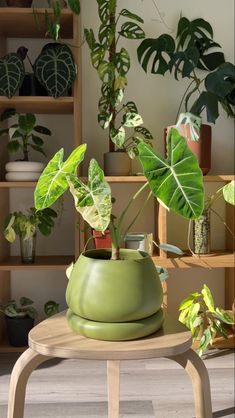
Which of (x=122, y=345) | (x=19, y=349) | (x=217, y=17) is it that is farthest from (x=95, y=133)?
(x=122, y=345)

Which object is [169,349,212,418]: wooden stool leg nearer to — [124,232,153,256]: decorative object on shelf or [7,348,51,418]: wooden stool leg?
[7,348,51,418]: wooden stool leg

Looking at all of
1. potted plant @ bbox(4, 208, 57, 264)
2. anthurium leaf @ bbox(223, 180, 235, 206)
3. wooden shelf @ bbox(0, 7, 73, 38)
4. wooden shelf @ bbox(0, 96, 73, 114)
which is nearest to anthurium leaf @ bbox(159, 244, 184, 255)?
anthurium leaf @ bbox(223, 180, 235, 206)

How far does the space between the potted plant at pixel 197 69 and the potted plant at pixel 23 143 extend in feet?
2.21

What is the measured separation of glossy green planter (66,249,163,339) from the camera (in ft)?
3.75

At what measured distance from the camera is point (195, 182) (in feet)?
3.62

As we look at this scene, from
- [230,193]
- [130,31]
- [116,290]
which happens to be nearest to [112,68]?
[130,31]

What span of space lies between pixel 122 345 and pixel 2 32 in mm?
1949

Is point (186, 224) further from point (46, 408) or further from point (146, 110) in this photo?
point (46, 408)

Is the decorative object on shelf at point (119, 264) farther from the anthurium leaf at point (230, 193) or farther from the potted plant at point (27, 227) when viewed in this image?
the potted plant at point (27, 227)

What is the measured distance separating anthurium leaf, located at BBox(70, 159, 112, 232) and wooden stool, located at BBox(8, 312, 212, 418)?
280 mm

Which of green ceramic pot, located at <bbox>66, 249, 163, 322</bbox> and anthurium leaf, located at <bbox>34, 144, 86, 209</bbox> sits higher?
anthurium leaf, located at <bbox>34, 144, 86, 209</bbox>

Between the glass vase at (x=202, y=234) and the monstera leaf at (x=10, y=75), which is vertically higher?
the monstera leaf at (x=10, y=75)

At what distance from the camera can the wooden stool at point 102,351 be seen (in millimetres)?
1091

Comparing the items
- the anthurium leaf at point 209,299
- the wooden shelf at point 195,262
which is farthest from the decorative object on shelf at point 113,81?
the anthurium leaf at point 209,299
